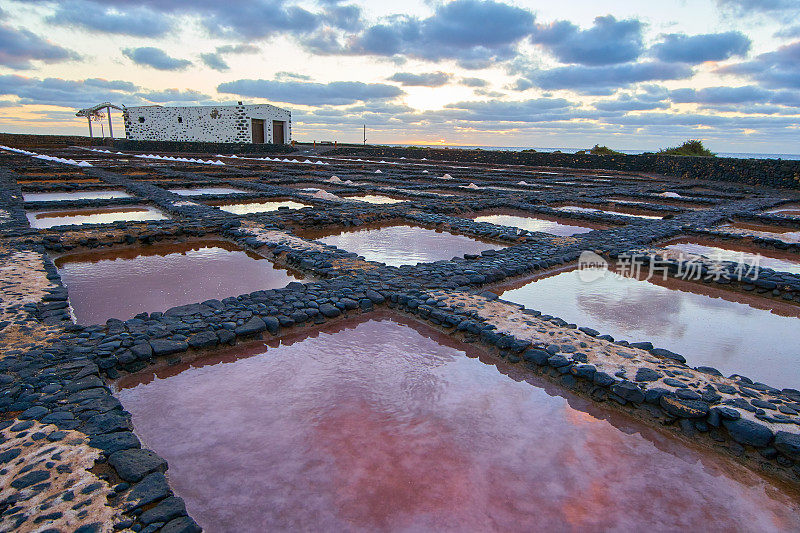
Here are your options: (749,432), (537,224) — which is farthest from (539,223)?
(749,432)

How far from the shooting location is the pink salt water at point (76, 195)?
12695mm

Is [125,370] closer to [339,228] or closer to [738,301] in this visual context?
[339,228]

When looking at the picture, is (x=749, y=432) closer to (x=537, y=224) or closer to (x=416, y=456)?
(x=416, y=456)

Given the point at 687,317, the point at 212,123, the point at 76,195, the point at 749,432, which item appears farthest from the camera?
the point at 212,123

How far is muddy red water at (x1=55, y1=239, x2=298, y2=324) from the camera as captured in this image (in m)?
5.38

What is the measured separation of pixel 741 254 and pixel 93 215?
13.4 meters

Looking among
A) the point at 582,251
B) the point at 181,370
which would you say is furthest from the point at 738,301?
Result: the point at 181,370

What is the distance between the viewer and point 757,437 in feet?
10.2

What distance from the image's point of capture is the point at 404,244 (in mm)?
8680

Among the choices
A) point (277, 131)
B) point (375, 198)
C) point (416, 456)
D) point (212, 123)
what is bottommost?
point (416, 456)

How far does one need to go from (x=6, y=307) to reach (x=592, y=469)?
5.41 meters

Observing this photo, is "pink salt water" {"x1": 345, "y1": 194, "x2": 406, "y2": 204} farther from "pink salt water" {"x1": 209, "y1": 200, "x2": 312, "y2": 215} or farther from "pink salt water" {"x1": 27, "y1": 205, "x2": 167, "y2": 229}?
"pink salt water" {"x1": 27, "y1": 205, "x2": 167, "y2": 229}

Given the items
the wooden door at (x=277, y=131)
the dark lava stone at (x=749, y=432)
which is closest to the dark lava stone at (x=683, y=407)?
the dark lava stone at (x=749, y=432)

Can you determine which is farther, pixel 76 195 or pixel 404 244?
pixel 76 195
